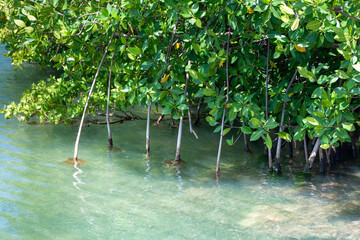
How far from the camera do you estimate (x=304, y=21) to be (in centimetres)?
354

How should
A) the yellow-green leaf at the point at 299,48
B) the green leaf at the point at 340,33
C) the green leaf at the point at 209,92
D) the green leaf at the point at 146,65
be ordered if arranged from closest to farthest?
the green leaf at the point at 340,33 → the yellow-green leaf at the point at 299,48 → the green leaf at the point at 209,92 → the green leaf at the point at 146,65

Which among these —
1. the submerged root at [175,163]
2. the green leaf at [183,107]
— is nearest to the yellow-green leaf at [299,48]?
the green leaf at [183,107]

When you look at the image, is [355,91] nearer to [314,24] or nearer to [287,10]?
[314,24]

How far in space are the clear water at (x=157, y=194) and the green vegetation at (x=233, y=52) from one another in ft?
1.77

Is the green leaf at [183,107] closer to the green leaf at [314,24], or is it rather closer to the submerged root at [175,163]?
the submerged root at [175,163]

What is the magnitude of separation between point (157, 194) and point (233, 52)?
156 centimetres

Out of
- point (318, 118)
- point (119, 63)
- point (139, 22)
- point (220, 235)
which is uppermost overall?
point (139, 22)

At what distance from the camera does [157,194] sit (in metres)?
4.08

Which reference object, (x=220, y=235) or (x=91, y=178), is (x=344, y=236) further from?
(x=91, y=178)

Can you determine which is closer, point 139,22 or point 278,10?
point 278,10

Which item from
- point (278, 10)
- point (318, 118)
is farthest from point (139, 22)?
point (318, 118)

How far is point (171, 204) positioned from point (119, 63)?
1707mm

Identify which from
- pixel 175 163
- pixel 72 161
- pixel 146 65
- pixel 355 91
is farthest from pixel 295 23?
pixel 72 161

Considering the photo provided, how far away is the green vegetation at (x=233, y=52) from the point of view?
3320mm
